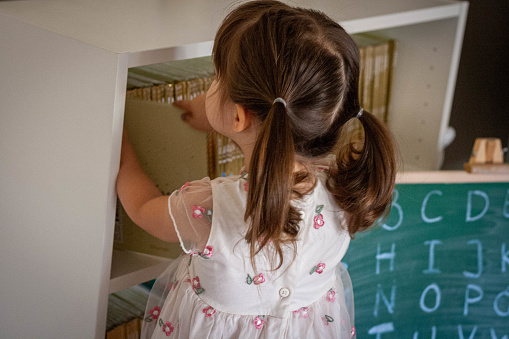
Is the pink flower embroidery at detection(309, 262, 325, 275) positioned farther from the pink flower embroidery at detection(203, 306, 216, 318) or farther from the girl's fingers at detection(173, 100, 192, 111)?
the girl's fingers at detection(173, 100, 192, 111)

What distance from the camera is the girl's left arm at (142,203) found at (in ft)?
2.79

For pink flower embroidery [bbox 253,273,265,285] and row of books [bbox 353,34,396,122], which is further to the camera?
row of books [bbox 353,34,396,122]

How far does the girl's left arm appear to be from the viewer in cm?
85

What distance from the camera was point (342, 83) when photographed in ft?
2.65

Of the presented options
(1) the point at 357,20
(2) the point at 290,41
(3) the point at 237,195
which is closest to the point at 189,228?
(3) the point at 237,195

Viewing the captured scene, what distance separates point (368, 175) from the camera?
2.95 feet

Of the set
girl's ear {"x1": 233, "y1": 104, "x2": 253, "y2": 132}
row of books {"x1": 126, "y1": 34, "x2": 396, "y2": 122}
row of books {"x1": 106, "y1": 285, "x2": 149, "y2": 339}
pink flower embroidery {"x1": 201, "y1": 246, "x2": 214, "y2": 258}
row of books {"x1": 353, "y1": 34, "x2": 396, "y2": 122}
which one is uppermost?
row of books {"x1": 353, "y1": 34, "x2": 396, "y2": 122}

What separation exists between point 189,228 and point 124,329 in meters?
0.42

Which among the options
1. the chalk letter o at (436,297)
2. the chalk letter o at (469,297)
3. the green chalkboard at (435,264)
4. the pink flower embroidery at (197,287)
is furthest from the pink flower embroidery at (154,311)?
the chalk letter o at (469,297)

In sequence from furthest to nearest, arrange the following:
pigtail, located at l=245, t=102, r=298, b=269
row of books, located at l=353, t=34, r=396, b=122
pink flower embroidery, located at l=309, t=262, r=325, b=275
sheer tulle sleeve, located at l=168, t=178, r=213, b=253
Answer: row of books, located at l=353, t=34, r=396, b=122 < pink flower embroidery, located at l=309, t=262, r=325, b=275 < sheer tulle sleeve, located at l=168, t=178, r=213, b=253 < pigtail, located at l=245, t=102, r=298, b=269

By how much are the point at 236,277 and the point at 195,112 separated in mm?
329

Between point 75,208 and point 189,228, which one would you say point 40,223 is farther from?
point 189,228

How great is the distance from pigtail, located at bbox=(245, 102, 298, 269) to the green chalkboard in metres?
0.53

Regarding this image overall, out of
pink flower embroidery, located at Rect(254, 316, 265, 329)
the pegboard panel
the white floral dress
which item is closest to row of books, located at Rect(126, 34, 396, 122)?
the white floral dress
